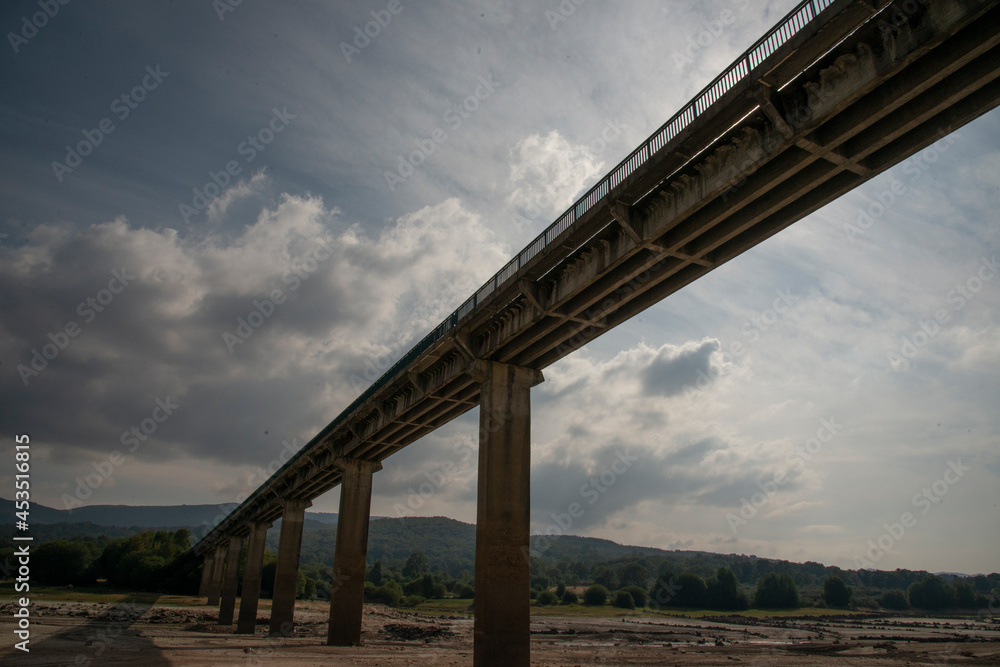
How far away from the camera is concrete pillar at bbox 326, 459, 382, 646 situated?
3212 centimetres

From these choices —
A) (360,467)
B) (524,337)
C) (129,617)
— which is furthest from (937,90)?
(129,617)

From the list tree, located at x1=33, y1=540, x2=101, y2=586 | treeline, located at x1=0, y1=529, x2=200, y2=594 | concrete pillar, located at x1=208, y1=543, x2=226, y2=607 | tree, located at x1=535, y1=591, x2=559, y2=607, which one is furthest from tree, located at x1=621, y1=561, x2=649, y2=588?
tree, located at x1=33, y1=540, x2=101, y2=586

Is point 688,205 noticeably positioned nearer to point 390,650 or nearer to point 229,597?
point 390,650

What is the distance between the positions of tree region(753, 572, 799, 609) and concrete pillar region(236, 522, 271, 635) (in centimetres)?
10422

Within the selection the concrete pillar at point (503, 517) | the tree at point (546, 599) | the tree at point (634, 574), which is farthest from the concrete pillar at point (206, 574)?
the tree at point (634, 574)

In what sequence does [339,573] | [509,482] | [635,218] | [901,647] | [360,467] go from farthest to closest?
[901,647] → [360,467] → [339,573] → [509,482] → [635,218]

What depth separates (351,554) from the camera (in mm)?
33438

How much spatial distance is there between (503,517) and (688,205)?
39.8ft

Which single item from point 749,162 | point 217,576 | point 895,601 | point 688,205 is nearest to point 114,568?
point 217,576

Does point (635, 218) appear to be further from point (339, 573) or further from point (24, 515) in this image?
point (339, 573)

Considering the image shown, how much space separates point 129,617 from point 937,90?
67.2 metres

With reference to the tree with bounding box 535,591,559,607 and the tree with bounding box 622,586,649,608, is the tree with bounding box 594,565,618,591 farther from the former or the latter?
the tree with bounding box 535,591,559,607

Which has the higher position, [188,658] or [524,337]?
[524,337]

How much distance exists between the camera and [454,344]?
23562mm
